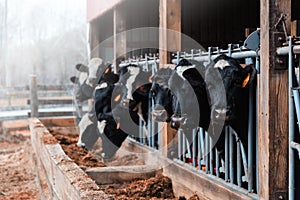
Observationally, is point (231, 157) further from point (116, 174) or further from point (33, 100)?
point (33, 100)

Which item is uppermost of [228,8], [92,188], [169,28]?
[228,8]

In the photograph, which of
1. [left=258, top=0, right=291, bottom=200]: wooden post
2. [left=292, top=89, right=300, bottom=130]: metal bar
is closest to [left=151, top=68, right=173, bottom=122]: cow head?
[left=258, top=0, right=291, bottom=200]: wooden post

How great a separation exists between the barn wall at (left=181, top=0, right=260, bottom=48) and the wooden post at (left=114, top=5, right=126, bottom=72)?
1493 mm

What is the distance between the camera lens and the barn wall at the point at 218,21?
9.21m

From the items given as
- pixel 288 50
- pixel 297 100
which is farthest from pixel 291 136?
pixel 288 50

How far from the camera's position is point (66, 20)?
5712cm

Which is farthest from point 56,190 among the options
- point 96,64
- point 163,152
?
point 96,64

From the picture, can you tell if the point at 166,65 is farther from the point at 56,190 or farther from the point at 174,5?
the point at 56,190

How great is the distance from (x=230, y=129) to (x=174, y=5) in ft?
6.07

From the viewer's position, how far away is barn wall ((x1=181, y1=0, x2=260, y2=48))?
9.21 metres

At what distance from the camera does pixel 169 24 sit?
5203 millimetres

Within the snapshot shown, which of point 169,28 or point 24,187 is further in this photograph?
point 24,187

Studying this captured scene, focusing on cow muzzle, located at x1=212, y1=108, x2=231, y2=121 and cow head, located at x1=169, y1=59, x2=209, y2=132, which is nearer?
cow muzzle, located at x1=212, y1=108, x2=231, y2=121

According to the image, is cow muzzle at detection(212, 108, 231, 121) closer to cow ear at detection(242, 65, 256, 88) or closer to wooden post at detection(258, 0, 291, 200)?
cow ear at detection(242, 65, 256, 88)
